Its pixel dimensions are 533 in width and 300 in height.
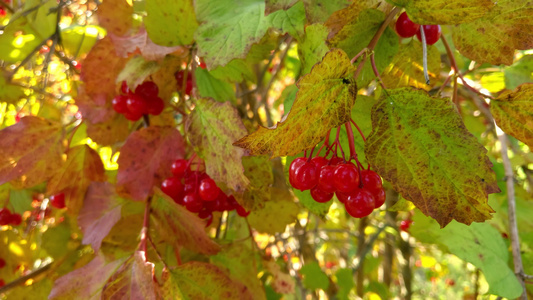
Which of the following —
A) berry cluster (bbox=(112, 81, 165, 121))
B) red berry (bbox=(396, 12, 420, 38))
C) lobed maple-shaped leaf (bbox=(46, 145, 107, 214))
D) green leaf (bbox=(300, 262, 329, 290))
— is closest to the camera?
red berry (bbox=(396, 12, 420, 38))

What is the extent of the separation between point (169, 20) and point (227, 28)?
0.57 feet

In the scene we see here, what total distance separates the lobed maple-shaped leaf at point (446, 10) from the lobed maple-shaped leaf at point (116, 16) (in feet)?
2.41

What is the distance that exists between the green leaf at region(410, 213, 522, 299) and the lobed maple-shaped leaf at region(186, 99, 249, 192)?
0.55 m

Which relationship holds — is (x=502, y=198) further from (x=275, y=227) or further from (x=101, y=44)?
(x=101, y=44)

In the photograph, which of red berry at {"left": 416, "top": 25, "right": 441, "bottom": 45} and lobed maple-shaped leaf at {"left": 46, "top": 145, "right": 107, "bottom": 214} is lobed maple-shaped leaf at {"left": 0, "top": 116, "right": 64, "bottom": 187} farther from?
red berry at {"left": 416, "top": 25, "right": 441, "bottom": 45}

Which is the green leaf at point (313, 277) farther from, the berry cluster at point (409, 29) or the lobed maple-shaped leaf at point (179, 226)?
the berry cluster at point (409, 29)

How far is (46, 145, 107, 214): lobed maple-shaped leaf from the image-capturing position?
105 cm

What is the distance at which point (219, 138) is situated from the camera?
2.52 ft

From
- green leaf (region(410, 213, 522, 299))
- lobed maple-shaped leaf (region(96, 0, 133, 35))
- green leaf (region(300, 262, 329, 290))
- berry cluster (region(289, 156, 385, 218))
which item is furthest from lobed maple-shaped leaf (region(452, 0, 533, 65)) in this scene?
green leaf (region(300, 262, 329, 290))

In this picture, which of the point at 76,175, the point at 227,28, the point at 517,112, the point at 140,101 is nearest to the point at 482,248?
the point at 517,112

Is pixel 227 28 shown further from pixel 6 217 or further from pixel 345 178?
pixel 6 217

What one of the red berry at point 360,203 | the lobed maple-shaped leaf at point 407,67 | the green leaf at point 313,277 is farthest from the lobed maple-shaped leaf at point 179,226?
the green leaf at point 313,277

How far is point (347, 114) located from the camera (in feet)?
1.68

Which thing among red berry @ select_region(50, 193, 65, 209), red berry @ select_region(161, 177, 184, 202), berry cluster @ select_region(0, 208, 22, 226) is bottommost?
berry cluster @ select_region(0, 208, 22, 226)
